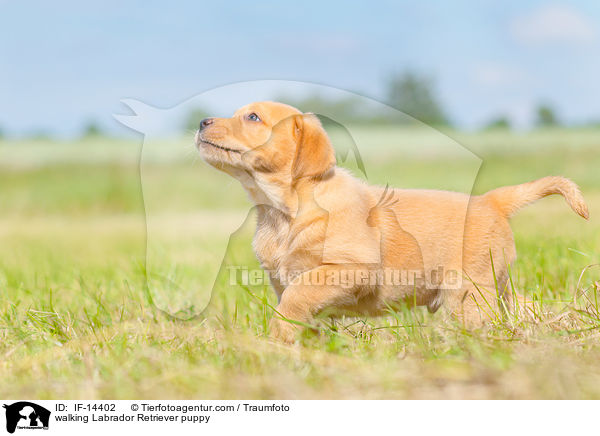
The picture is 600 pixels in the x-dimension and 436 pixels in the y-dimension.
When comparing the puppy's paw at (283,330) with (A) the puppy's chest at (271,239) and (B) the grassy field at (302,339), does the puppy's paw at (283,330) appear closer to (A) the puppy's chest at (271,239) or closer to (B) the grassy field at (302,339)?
(B) the grassy field at (302,339)

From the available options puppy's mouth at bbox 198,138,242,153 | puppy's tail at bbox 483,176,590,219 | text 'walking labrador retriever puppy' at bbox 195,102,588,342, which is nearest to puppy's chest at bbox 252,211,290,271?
text 'walking labrador retriever puppy' at bbox 195,102,588,342

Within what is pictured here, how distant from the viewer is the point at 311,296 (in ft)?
7.89

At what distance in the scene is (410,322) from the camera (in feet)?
7.55

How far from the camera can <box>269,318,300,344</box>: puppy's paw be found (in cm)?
232

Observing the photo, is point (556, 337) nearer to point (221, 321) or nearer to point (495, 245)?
point (495, 245)

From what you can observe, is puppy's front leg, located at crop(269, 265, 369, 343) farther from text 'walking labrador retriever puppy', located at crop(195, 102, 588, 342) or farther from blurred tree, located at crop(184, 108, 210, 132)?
blurred tree, located at crop(184, 108, 210, 132)

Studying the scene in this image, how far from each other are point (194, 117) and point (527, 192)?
1.50 meters

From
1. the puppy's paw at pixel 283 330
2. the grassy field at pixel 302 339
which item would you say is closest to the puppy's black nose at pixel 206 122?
the grassy field at pixel 302 339

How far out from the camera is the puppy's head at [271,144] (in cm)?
254

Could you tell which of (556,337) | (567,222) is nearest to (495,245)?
(556,337)

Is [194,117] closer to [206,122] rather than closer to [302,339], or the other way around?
[206,122]
